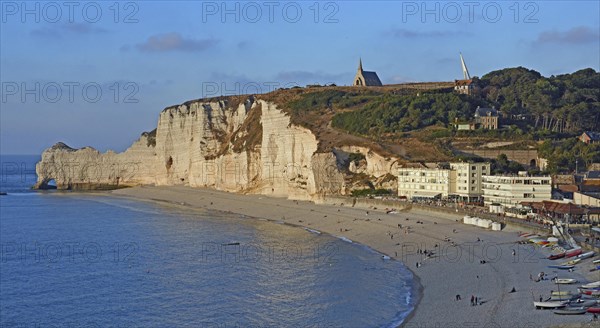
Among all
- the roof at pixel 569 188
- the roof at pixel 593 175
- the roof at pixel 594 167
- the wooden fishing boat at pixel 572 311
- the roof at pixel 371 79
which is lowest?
the wooden fishing boat at pixel 572 311

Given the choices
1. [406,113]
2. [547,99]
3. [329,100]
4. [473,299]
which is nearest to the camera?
[473,299]

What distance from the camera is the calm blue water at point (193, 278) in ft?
86.3

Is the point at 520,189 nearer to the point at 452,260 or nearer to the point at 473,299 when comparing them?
the point at 452,260

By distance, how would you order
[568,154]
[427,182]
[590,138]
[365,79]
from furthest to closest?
[365,79]
[590,138]
[568,154]
[427,182]

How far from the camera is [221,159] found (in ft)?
271

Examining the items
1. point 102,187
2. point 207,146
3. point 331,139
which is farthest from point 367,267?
point 102,187

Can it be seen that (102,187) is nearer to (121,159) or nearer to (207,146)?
(121,159)

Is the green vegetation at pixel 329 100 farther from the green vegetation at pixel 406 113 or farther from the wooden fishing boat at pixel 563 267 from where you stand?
the wooden fishing boat at pixel 563 267

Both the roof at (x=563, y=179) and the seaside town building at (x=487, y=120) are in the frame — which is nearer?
the roof at (x=563, y=179)

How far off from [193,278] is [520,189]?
24.7m

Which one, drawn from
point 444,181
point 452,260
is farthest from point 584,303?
point 444,181

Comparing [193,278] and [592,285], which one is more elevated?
[592,285]

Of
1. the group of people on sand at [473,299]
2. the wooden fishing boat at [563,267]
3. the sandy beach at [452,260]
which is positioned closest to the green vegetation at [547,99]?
the sandy beach at [452,260]

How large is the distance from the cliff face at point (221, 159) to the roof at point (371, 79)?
75.9ft
